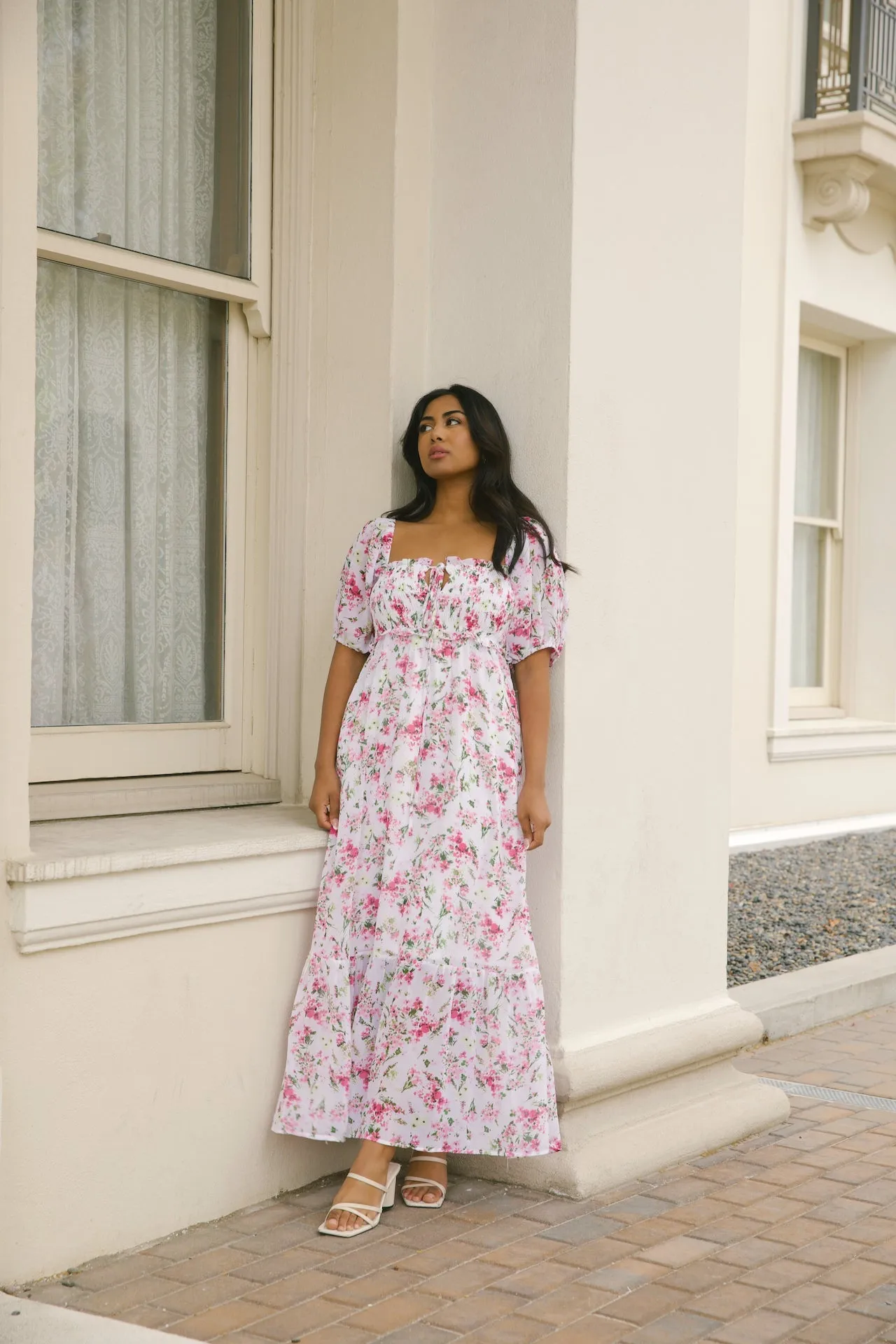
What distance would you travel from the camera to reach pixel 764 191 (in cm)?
842

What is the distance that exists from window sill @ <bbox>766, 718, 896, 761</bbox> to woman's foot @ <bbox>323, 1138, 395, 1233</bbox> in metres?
5.72

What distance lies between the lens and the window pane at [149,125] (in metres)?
3.63

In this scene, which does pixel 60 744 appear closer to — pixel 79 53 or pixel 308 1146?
pixel 308 1146

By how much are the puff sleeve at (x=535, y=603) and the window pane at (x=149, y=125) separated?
1.09 m

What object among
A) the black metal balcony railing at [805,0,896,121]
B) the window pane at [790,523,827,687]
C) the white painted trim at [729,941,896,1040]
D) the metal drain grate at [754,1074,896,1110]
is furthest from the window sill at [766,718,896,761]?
the metal drain grate at [754,1074,896,1110]

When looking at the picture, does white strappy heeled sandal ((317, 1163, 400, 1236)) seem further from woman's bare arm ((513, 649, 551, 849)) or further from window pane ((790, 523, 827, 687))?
window pane ((790, 523, 827, 687))

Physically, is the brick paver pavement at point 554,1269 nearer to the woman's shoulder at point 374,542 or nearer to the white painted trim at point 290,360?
the white painted trim at point 290,360

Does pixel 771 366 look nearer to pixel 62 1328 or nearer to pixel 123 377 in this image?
pixel 123 377

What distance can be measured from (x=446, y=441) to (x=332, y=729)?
0.75 m

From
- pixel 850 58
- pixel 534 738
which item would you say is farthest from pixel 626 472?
pixel 850 58

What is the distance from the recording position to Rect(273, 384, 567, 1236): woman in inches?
137

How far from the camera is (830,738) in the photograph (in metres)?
9.34

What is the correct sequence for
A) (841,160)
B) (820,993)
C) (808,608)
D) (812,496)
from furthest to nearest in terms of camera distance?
(808,608), (812,496), (841,160), (820,993)

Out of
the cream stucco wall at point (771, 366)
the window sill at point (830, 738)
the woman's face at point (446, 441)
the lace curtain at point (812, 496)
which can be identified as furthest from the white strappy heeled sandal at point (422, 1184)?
the lace curtain at point (812, 496)
